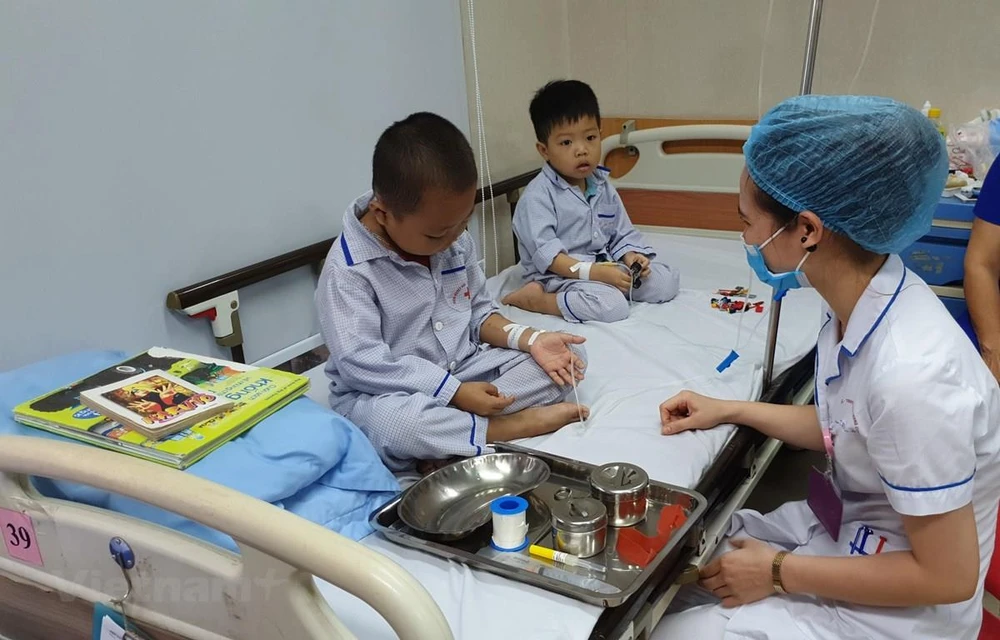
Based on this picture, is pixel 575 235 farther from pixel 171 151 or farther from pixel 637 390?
pixel 171 151

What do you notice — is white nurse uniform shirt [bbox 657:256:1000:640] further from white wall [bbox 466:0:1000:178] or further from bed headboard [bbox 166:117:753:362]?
white wall [bbox 466:0:1000:178]

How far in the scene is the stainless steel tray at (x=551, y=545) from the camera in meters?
1.26

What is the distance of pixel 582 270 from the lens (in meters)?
2.62

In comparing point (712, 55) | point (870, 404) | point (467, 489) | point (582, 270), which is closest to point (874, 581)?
point (870, 404)

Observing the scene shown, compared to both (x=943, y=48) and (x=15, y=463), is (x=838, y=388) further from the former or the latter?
(x=943, y=48)

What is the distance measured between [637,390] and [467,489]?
2.00 ft

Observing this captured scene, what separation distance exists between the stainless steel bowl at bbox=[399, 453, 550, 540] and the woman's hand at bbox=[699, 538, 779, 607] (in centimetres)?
38

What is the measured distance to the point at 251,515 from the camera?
92 cm

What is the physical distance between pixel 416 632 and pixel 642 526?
2.32 feet

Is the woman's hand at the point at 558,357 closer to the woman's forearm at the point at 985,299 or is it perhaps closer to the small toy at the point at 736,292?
the small toy at the point at 736,292

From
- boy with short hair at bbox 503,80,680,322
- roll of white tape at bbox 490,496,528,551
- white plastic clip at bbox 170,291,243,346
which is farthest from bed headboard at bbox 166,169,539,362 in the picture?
roll of white tape at bbox 490,496,528,551

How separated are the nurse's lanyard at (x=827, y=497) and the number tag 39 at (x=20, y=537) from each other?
1297 mm

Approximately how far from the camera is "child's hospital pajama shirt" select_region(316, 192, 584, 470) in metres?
1.67

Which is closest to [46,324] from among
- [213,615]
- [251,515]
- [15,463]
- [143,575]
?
[15,463]
